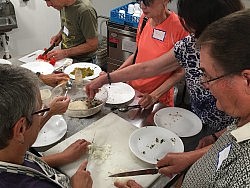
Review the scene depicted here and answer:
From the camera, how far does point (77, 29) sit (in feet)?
8.61

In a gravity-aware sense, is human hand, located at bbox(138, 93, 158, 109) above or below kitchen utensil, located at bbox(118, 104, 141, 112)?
above

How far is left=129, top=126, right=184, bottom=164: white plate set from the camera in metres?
1.37

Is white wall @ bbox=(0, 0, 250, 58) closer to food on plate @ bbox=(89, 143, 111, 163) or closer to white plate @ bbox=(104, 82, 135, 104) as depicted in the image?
white plate @ bbox=(104, 82, 135, 104)

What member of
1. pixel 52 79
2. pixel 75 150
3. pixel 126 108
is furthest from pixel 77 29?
pixel 75 150

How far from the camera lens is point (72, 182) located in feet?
4.02

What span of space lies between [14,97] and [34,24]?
362cm

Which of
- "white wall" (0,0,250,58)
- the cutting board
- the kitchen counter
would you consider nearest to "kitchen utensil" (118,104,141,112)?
the kitchen counter

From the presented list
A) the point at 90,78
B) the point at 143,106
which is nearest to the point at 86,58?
the point at 90,78

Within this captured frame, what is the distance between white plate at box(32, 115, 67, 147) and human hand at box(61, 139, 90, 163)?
149 mm

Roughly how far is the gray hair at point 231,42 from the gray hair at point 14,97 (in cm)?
61

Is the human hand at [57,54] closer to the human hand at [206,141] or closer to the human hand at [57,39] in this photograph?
the human hand at [57,39]

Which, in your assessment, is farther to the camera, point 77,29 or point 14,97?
point 77,29

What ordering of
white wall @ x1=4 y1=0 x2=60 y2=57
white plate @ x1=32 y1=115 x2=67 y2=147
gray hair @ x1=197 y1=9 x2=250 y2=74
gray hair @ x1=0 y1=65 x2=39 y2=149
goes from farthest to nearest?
white wall @ x1=4 y1=0 x2=60 y2=57
white plate @ x1=32 y1=115 x2=67 y2=147
gray hair @ x1=0 y1=65 x2=39 y2=149
gray hair @ x1=197 y1=9 x2=250 y2=74

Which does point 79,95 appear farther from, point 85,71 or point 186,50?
point 186,50
